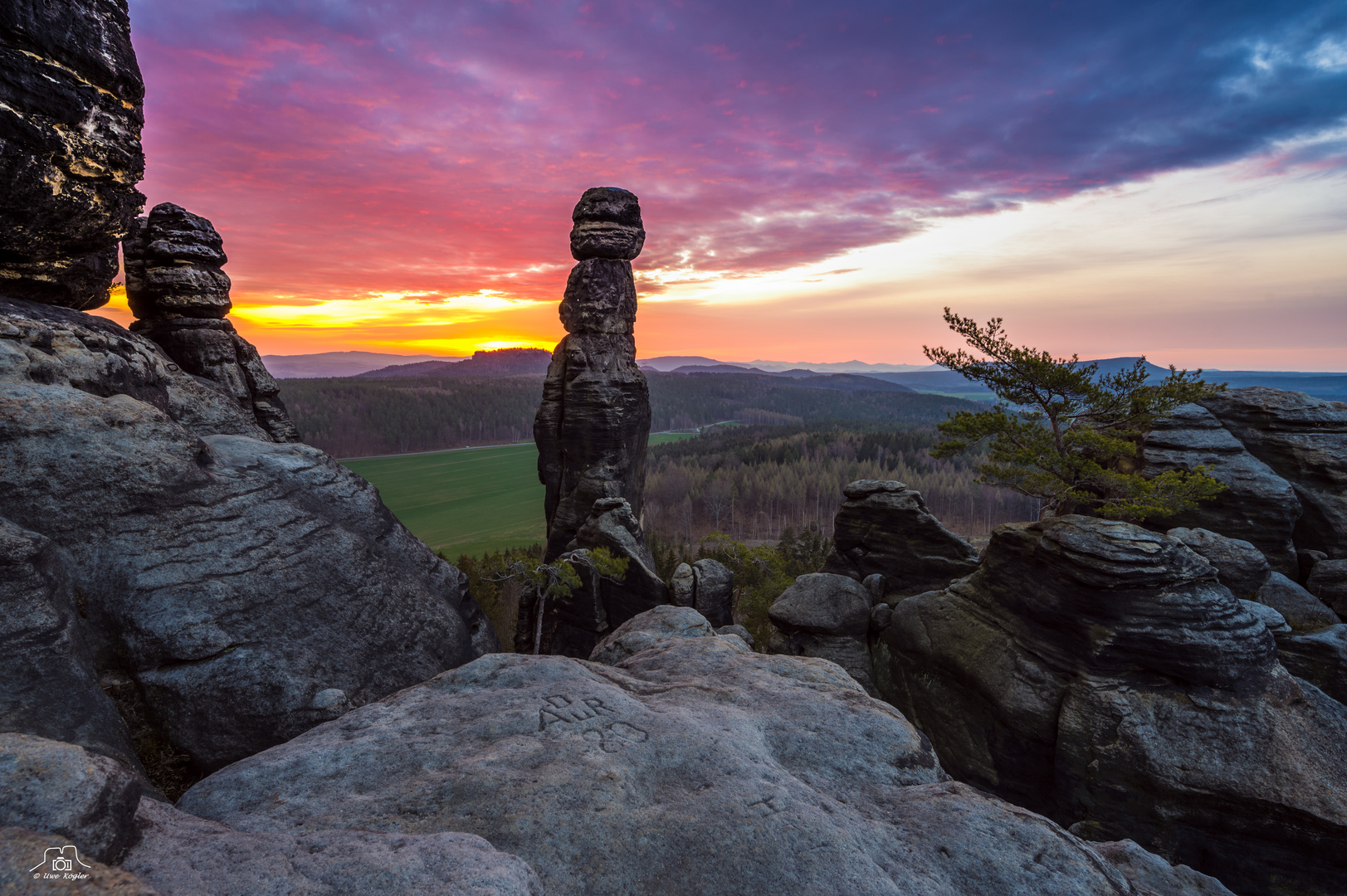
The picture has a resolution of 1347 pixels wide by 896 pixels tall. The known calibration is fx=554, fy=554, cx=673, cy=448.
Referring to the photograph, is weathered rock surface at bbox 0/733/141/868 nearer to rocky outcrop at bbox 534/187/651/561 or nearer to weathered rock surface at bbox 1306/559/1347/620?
rocky outcrop at bbox 534/187/651/561

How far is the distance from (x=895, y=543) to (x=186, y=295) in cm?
3525

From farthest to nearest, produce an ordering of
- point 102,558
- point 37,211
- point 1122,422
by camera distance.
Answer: point 1122,422 → point 37,211 → point 102,558

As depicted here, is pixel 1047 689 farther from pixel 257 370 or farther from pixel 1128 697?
pixel 257 370

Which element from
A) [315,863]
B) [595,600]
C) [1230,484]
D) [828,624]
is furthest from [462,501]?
[315,863]

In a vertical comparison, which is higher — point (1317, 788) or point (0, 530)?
point (0, 530)

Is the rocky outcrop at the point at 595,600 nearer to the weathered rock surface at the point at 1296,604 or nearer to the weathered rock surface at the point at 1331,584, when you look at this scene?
the weathered rock surface at the point at 1296,604

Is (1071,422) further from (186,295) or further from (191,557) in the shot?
(186,295)

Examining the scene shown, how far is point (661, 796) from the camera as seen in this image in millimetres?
8078

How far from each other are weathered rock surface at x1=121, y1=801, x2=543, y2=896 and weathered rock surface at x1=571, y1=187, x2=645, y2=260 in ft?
114

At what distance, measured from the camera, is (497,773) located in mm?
8109

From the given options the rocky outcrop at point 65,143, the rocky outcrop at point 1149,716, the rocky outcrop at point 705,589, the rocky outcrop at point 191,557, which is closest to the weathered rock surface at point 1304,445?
the rocky outcrop at point 1149,716

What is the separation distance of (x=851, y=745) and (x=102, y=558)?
1459 cm

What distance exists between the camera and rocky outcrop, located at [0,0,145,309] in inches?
470

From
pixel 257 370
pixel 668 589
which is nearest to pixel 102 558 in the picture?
pixel 257 370
